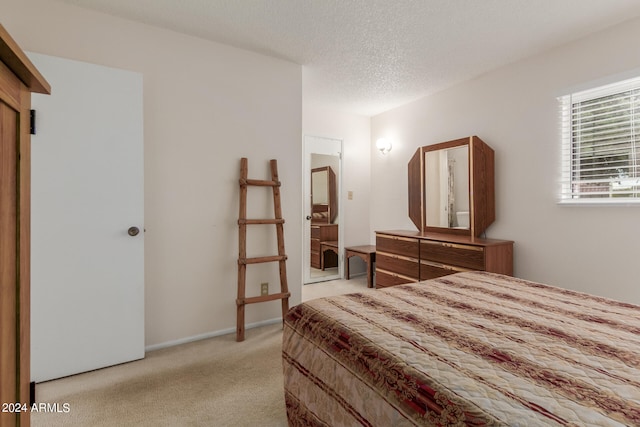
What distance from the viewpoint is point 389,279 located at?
3.84 metres

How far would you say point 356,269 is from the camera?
4863 mm

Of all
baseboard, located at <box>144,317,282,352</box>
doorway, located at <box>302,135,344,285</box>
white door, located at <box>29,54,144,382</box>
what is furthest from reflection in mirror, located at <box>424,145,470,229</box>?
white door, located at <box>29,54,144,382</box>

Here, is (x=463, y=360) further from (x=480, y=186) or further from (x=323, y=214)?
(x=323, y=214)

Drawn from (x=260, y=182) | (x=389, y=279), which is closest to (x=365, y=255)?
(x=389, y=279)

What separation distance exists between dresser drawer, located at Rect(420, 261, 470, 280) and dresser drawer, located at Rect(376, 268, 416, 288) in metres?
0.20

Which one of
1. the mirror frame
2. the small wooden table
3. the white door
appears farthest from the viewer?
the small wooden table

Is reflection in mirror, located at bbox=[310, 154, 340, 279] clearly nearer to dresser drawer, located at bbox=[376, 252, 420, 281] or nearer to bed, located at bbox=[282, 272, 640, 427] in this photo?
dresser drawer, located at bbox=[376, 252, 420, 281]

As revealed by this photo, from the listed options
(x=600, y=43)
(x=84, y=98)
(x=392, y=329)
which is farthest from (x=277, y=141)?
(x=600, y=43)

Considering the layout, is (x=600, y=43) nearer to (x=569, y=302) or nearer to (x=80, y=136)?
(x=569, y=302)

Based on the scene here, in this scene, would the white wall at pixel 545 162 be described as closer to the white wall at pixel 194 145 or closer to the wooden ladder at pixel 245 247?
the white wall at pixel 194 145

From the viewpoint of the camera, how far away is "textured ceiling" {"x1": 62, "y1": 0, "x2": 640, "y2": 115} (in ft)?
7.14

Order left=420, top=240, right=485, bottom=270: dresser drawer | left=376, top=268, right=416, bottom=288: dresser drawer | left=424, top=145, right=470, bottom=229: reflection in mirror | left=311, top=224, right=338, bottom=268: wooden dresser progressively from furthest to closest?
left=311, top=224, right=338, bottom=268: wooden dresser → left=376, top=268, right=416, bottom=288: dresser drawer → left=424, top=145, right=470, bottom=229: reflection in mirror → left=420, top=240, right=485, bottom=270: dresser drawer

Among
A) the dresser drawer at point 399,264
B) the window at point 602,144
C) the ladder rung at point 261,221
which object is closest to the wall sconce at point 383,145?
the dresser drawer at point 399,264

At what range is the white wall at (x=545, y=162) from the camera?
2426 mm
